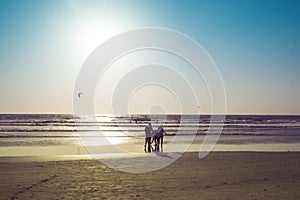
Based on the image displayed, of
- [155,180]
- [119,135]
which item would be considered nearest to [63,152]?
[155,180]

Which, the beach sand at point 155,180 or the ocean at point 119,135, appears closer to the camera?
the beach sand at point 155,180

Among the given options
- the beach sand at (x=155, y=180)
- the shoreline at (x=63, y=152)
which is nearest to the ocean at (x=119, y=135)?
the shoreline at (x=63, y=152)

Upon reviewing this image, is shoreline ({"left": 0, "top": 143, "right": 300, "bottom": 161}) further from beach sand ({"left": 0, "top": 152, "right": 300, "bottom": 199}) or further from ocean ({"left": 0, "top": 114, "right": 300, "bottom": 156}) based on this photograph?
beach sand ({"left": 0, "top": 152, "right": 300, "bottom": 199})

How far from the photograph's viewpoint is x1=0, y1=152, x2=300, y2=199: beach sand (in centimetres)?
956

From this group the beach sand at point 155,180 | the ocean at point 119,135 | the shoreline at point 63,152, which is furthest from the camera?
the ocean at point 119,135

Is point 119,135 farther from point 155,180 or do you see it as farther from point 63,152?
point 155,180

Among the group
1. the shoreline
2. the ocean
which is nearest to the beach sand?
the shoreline

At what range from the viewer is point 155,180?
1151 cm

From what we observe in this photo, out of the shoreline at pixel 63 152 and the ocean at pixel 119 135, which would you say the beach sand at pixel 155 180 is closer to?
the shoreline at pixel 63 152

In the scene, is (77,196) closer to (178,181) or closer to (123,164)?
(178,181)

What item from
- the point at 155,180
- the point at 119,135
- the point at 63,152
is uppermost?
the point at 119,135

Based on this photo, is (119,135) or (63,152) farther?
(119,135)

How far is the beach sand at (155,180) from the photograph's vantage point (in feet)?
31.4

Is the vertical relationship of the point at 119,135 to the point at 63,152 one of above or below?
above
